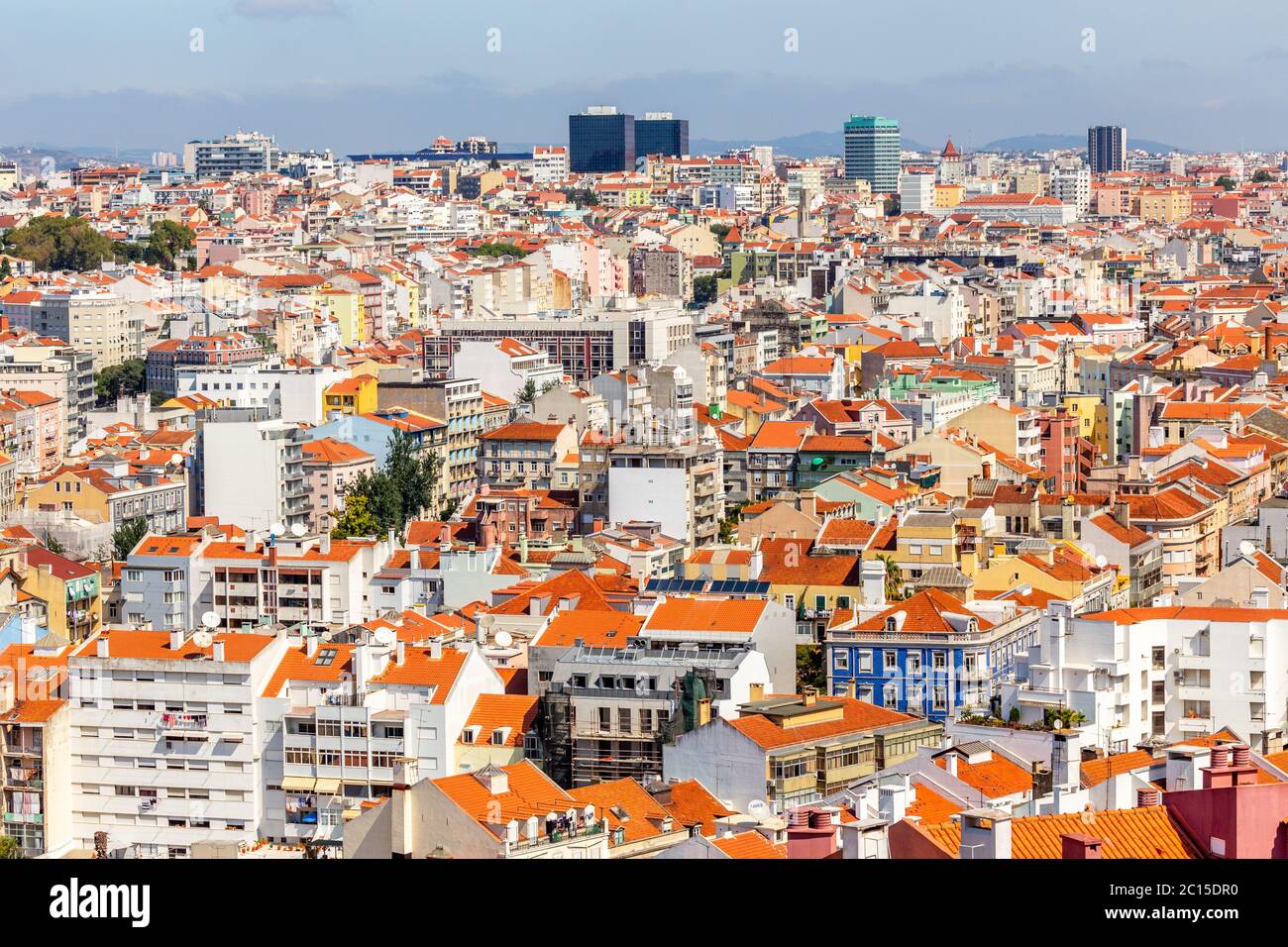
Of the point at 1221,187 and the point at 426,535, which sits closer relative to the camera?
the point at 426,535

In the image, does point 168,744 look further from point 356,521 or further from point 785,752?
point 356,521

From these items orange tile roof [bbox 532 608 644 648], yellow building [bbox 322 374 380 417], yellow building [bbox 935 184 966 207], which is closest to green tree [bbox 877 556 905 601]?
orange tile roof [bbox 532 608 644 648]

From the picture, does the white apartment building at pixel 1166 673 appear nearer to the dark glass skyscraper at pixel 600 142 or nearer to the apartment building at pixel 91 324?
the apartment building at pixel 91 324

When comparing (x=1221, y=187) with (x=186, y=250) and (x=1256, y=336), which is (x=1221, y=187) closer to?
(x=186, y=250)

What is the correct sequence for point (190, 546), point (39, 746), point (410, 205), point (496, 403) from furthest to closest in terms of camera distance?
point (410, 205), point (496, 403), point (190, 546), point (39, 746)

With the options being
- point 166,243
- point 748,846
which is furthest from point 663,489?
point 166,243

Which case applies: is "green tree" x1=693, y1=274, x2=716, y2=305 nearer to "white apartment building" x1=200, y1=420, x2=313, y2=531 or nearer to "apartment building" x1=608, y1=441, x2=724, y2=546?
"white apartment building" x1=200, y1=420, x2=313, y2=531

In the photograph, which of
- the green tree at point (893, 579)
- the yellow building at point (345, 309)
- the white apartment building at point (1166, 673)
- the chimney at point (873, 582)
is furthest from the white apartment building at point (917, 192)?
the white apartment building at point (1166, 673)
